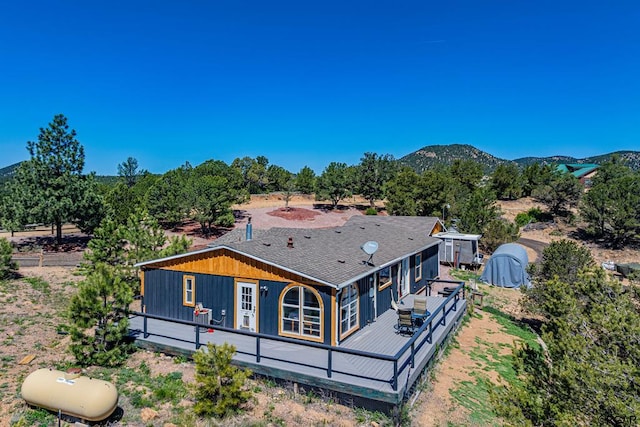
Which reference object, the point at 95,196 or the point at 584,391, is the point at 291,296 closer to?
the point at 584,391

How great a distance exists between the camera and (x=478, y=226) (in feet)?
103

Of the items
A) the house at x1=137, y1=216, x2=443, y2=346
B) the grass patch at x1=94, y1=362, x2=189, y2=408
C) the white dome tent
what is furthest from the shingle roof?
the white dome tent

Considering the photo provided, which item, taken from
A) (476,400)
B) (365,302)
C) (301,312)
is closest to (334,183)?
(365,302)

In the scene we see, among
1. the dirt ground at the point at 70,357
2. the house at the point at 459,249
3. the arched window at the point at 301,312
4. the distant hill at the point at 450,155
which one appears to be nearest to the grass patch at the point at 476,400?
the dirt ground at the point at 70,357

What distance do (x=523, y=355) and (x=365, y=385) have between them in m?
3.29

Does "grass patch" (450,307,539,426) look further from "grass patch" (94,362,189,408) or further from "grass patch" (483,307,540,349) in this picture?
"grass patch" (94,362,189,408)

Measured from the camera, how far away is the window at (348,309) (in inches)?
446

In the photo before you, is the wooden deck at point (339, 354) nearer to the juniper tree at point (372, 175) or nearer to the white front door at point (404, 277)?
the white front door at point (404, 277)

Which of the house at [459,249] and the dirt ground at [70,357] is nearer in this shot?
the dirt ground at [70,357]

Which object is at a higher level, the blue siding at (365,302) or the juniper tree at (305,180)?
the juniper tree at (305,180)

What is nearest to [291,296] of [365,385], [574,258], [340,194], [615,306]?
[365,385]

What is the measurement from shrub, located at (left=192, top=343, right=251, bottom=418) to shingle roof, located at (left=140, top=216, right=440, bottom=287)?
10.7 feet

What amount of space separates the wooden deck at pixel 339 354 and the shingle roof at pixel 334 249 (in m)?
1.92

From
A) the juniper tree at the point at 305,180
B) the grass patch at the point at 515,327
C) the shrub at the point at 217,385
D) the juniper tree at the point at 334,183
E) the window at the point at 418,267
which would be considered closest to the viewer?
the shrub at the point at 217,385
